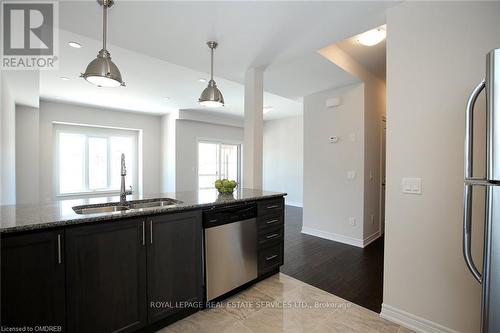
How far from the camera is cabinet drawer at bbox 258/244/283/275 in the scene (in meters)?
2.55

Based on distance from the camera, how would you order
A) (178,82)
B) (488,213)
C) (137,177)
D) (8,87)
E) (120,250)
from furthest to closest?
1. (137,177)
2. (178,82)
3. (8,87)
4. (120,250)
5. (488,213)

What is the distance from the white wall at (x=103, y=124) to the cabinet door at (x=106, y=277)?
541cm

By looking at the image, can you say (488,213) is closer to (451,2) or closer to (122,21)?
(451,2)

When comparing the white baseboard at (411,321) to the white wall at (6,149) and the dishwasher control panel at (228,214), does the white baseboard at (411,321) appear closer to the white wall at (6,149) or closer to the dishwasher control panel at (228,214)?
the dishwasher control panel at (228,214)

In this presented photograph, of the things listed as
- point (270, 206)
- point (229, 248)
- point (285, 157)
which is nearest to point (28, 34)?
point (229, 248)

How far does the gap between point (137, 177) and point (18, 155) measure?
264 cm

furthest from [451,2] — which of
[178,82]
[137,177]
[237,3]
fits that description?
[137,177]

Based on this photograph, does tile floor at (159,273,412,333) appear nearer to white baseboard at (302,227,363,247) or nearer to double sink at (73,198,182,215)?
double sink at (73,198,182,215)

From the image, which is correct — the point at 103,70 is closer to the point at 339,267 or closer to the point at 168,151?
the point at 339,267

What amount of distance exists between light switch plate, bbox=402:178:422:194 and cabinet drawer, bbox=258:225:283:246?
52.7 inches

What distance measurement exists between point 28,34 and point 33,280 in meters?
2.27

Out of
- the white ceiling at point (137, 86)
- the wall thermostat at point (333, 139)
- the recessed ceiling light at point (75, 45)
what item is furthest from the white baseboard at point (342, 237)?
the recessed ceiling light at point (75, 45)

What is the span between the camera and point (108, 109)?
617cm

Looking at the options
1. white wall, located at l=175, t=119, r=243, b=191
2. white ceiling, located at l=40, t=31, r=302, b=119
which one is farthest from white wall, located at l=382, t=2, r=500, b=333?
white wall, located at l=175, t=119, r=243, b=191
